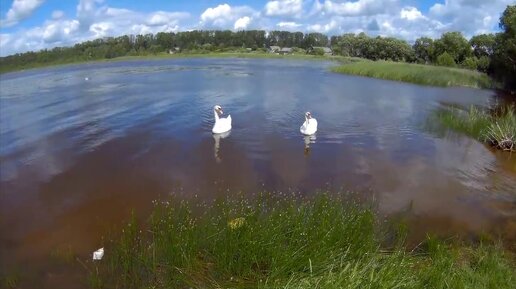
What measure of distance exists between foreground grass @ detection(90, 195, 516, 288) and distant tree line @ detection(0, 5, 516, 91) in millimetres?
33475

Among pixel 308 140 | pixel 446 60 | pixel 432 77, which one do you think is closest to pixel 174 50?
pixel 446 60

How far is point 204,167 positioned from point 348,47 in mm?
102688

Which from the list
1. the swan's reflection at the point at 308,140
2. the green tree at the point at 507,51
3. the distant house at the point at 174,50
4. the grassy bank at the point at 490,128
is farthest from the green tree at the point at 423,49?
the distant house at the point at 174,50

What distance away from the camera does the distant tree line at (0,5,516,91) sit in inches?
1494

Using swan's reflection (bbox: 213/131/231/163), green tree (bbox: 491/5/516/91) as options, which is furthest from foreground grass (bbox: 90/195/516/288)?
green tree (bbox: 491/5/516/91)

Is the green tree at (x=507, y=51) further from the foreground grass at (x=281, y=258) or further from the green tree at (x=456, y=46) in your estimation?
the foreground grass at (x=281, y=258)

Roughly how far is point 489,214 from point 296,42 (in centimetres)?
15431

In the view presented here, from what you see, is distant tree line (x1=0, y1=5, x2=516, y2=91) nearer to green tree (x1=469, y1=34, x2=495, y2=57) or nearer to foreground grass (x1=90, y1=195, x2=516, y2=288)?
green tree (x1=469, y1=34, x2=495, y2=57)

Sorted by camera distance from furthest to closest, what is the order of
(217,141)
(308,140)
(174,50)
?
(174,50), (308,140), (217,141)

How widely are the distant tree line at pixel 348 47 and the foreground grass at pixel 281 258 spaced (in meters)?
33.5

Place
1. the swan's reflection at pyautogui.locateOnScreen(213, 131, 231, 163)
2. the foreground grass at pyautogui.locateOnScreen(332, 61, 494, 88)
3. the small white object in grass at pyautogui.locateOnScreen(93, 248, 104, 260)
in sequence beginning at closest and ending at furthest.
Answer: the small white object in grass at pyautogui.locateOnScreen(93, 248, 104, 260) → the swan's reflection at pyautogui.locateOnScreen(213, 131, 231, 163) → the foreground grass at pyautogui.locateOnScreen(332, 61, 494, 88)

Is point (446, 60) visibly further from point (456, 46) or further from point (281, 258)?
point (281, 258)

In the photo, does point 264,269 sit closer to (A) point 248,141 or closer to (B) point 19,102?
(A) point 248,141

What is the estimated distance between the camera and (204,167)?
13773 mm
